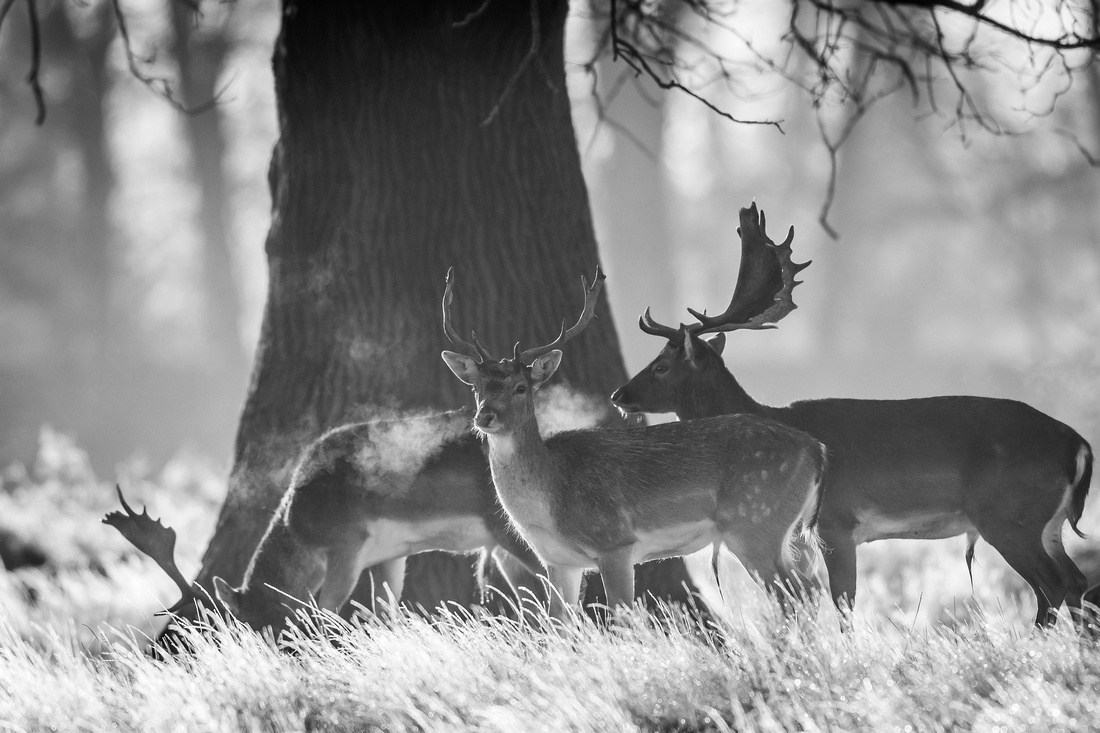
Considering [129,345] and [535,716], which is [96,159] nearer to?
[129,345]

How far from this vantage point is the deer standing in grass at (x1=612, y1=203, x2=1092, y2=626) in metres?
7.09

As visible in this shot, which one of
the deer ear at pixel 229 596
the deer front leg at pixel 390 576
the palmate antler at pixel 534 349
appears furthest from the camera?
the deer front leg at pixel 390 576

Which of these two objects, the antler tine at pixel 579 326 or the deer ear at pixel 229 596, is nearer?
the antler tine at pixel 579 326

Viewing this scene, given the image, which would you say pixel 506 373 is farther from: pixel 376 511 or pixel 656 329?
pixel 656 329

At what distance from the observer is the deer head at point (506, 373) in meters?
6.45

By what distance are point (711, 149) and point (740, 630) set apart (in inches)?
1598

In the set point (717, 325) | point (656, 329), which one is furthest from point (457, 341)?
point (717, 325)

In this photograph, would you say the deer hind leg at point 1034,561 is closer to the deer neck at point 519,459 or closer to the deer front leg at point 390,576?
the deer neck at point 519,459

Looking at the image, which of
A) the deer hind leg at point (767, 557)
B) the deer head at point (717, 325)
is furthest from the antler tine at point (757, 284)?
the deer hind leg at point (767, 557)

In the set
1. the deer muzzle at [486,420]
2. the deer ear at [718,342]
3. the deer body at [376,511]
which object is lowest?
the deer body at [376,511]

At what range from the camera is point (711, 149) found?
44781 mm

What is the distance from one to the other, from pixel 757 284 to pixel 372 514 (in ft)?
8.74

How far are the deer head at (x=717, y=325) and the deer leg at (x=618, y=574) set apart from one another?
1.29 m

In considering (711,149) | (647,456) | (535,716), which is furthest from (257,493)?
(711,149)
